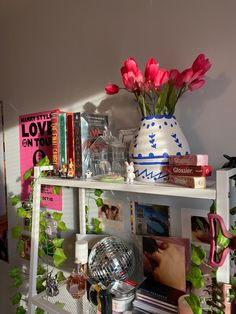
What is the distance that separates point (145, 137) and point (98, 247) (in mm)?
438

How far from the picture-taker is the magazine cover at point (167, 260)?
32.5 inches

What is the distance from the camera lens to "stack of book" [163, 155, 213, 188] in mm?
619

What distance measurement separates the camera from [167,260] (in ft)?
2.82

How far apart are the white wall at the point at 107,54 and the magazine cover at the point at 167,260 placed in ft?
0.96

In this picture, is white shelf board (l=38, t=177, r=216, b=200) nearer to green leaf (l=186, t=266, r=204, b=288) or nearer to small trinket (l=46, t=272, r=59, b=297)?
green leaf (l=186, t=266, r=204, b=288)

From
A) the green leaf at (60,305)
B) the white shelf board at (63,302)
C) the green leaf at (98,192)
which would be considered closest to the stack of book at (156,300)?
the white shelf board at (63,302)

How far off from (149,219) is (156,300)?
0.86 ft

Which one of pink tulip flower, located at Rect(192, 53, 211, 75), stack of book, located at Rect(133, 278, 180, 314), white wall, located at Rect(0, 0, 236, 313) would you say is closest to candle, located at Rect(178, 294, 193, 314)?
stack of book, located at Rect(133, 278, 180, 314)

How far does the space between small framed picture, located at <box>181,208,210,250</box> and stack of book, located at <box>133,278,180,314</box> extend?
0.17 meters

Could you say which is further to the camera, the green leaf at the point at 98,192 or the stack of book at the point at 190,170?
the green leaf at the point at 98,192

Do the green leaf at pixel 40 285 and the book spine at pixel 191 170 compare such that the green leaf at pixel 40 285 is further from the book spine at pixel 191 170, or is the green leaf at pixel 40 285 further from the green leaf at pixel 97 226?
the book spine at pixel 191 170

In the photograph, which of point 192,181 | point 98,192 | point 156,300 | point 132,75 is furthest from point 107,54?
point 156,300

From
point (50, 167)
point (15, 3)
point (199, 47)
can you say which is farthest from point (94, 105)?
point (15, 3)

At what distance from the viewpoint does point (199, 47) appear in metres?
0.82
